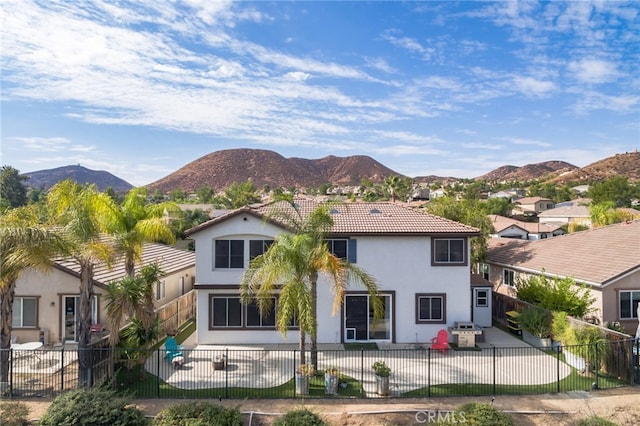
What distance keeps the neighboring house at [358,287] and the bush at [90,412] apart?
753 centimetres

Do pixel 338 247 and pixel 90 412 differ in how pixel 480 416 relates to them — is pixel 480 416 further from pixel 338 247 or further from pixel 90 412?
pixel 90 412

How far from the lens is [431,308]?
771 inches

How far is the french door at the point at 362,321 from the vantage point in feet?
63.6

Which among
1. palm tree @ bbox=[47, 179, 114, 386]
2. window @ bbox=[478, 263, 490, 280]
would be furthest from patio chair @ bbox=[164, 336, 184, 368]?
window @ bbox=[478, 263, 490, 280]

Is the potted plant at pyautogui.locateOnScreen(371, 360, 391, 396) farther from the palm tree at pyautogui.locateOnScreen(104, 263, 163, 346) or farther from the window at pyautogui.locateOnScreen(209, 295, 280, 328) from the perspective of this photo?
the palm tree at pyautogui.locateOnScreen(104, 263, 163, 346)

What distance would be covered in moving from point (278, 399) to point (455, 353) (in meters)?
8.69

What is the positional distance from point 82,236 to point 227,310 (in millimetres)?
7672

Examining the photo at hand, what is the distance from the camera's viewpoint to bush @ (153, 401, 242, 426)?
1093cm

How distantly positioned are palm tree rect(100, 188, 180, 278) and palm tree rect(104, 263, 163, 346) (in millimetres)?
1659

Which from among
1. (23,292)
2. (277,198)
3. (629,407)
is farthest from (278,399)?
(23,292)

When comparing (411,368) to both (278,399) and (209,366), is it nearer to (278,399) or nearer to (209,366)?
(278,399)

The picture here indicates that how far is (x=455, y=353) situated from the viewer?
698 inches

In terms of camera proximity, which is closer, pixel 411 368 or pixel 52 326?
pixel 411 368

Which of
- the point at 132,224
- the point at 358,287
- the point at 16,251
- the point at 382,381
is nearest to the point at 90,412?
the point at 16,251
